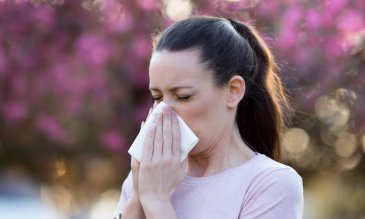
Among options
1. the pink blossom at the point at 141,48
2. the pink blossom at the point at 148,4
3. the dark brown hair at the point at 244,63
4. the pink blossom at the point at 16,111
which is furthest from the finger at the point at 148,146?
the pink blossom at the point at 16,111

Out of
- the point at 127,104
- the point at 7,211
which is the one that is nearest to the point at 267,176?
the point at 127,104

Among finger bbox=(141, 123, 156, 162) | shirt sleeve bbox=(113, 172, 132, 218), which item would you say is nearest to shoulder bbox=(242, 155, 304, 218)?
finger bbox=(141, 123, 156, 162)

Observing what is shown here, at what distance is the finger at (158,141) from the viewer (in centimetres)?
305

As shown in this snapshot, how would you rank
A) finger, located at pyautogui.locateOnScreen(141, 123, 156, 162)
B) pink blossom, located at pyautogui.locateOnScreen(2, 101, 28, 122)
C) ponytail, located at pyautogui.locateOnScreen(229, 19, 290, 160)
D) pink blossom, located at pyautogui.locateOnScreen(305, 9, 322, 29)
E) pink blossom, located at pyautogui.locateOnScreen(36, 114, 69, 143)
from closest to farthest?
finger, located at pyautogui.locateOnScreen(141, 123, 156, 162) < ponytail, located at pyautogui.locateOnScreen(229, 19, 290, 160) < pink blossom, located at pyautogui.locateOnScreen(305, 9, 322, 29) < pink blossom, located at pyautogui.locateOnScreen(36, 114, 69, 143) < pink blossom, located at pyautogui.locateOnScreen(2, 101, 28, 122)

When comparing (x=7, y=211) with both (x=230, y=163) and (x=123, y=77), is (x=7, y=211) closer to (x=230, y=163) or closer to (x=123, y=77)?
(x=123, y=77)

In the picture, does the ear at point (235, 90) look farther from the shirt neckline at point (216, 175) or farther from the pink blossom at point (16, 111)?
the pink blossom at point (16, 111)

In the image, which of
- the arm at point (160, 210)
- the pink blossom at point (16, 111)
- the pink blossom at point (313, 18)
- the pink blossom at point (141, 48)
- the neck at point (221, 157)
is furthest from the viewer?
the pink blossom at point (16, 111)

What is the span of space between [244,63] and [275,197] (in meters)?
0.51

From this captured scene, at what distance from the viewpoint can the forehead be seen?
3.00 m

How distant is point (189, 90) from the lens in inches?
118

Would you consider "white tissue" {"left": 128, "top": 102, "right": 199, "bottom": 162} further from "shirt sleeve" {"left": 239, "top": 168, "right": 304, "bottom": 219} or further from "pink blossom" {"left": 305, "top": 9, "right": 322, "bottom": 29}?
"pink blossom" {"left": 305, "top": 9, "right": 322, "bottom": 29}

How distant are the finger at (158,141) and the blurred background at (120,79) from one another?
111 inches

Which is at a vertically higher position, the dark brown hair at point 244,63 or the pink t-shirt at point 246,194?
the dark brown hair at point 244,63

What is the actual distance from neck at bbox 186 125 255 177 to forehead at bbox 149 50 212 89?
0.84 ft
